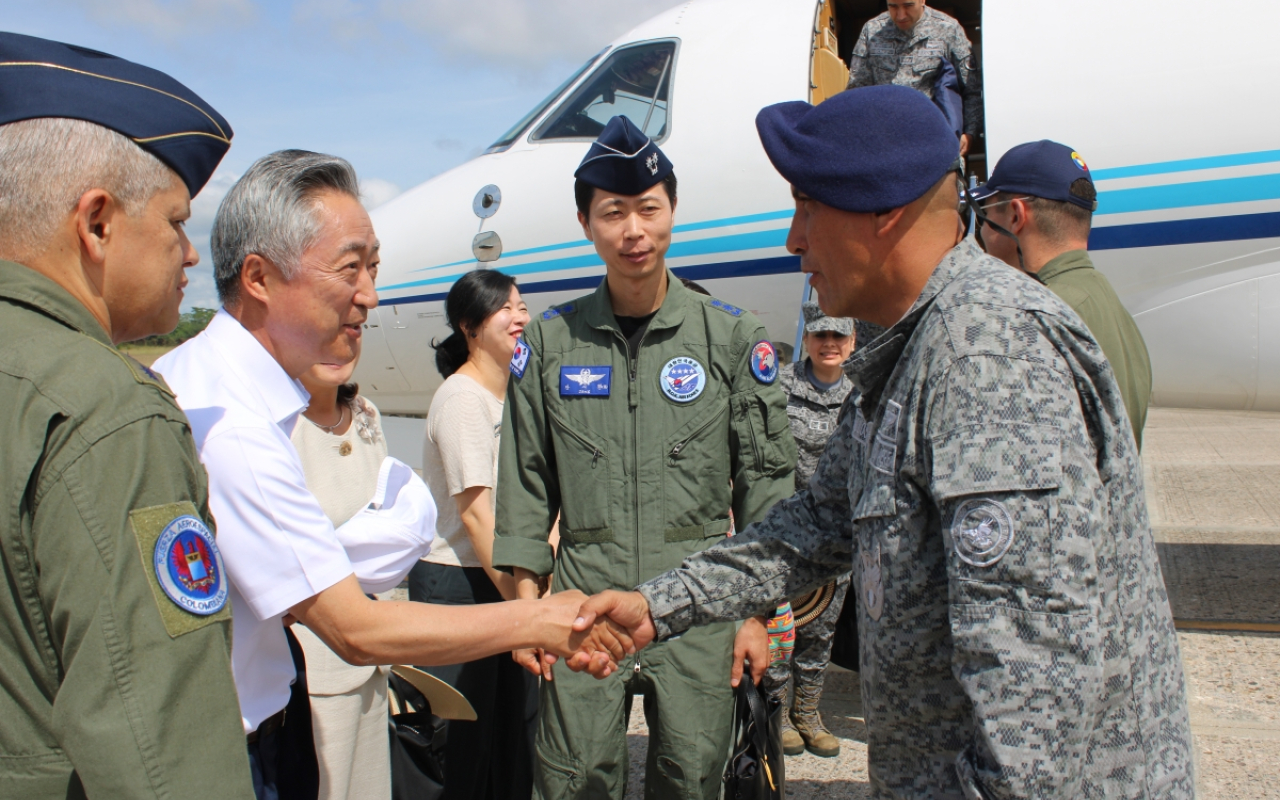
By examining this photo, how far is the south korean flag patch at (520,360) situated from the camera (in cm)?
281

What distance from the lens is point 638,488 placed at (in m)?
2.62

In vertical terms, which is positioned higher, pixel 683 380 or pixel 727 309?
pixel 727 309

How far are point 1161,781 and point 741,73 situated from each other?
487 centimetres

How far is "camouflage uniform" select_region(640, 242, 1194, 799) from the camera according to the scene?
3.98 ft

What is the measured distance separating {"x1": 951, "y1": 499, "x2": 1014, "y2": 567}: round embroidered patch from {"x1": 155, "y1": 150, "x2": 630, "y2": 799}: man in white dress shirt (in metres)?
1.14

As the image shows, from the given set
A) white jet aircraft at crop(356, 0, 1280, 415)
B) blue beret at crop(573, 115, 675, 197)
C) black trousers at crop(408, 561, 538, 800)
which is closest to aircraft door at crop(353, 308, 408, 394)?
white jet aircraft at crop(356, 0, 1280, 415)

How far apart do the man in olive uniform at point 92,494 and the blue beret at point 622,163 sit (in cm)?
164

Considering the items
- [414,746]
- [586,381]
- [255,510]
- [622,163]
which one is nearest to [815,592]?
[586,381]

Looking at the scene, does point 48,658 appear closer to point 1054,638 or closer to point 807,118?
point 1054,638

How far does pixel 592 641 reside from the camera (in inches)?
90.1

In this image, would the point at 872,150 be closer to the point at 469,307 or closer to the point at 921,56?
the point at 469,307

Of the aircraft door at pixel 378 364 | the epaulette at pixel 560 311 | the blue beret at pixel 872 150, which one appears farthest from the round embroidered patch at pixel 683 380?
the aircraft door at pixel 378 364

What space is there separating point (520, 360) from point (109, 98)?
1674 millimetres

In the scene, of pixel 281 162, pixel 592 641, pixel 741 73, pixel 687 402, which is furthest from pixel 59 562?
pixel 741 73
